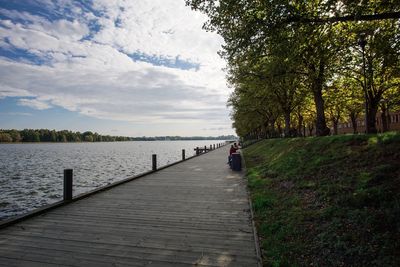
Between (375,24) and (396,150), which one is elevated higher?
(375,24)

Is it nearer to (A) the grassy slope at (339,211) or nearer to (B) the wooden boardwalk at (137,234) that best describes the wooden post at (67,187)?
(B) the wooden boardwalk at (137,234)

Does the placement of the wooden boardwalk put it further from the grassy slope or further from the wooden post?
the grassy slope

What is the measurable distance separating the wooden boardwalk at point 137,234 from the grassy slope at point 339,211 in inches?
28.3

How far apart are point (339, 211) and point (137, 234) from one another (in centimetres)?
484

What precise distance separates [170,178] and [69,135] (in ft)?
666

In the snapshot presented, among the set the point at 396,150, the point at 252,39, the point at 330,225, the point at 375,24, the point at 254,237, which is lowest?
the point at 254,237

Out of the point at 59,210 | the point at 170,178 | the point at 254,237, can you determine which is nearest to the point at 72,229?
the point at 59,210

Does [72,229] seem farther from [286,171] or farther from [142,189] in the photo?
[286,171]

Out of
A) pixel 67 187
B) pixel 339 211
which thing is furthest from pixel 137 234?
pixel 339 211

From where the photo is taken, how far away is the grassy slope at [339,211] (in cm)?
429

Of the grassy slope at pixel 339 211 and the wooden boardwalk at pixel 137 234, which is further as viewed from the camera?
the wooden boardwalk at pixel 137 234

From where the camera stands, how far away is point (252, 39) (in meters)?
9.25

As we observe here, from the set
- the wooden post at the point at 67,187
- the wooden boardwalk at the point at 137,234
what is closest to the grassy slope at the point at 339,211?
the wooden boardwalk at the point at 137,234

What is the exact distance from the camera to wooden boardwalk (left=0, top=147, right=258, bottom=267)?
15.0 ft
